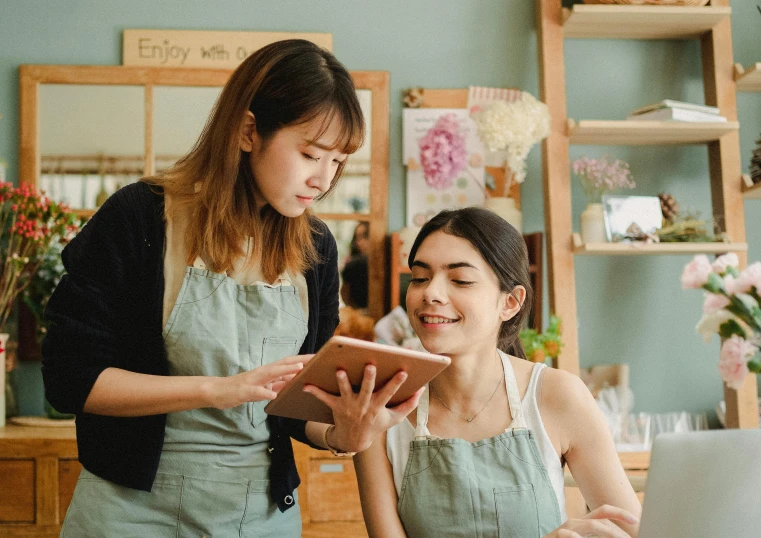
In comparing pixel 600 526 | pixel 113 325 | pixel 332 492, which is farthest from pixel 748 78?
pixel 113 325

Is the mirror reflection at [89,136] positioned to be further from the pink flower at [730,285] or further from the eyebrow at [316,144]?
the pink flower at [730,285]

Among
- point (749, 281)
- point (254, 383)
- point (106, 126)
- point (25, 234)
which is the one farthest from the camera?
Result: point (106, 126)

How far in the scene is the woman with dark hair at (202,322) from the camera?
50.9 inches

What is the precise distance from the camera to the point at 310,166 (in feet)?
4.48

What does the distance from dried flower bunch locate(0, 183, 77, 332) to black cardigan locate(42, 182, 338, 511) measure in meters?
1.61

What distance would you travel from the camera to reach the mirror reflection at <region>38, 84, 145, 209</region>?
10.2ft

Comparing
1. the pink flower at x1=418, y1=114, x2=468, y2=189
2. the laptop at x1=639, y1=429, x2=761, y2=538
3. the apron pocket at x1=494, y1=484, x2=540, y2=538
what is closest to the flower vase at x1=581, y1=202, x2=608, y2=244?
the pink flower at x1=418, y1=114, x2=468, y2=189

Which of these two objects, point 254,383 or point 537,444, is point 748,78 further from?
point 254,383

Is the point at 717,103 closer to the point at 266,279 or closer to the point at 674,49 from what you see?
the point at 674,49

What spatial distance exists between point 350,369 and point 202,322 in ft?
1.18

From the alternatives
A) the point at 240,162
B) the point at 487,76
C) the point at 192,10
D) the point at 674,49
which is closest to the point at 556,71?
the point at 487,76

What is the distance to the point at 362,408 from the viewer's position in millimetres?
1253

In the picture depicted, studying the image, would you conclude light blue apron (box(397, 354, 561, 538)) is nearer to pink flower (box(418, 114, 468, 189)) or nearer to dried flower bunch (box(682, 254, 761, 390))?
dried flower bunch (box(682, 254, 761, 390))

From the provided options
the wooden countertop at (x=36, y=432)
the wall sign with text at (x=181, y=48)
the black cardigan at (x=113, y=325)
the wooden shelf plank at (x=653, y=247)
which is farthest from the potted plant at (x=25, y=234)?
the wooden shelf plank at (x=653, y=247)
